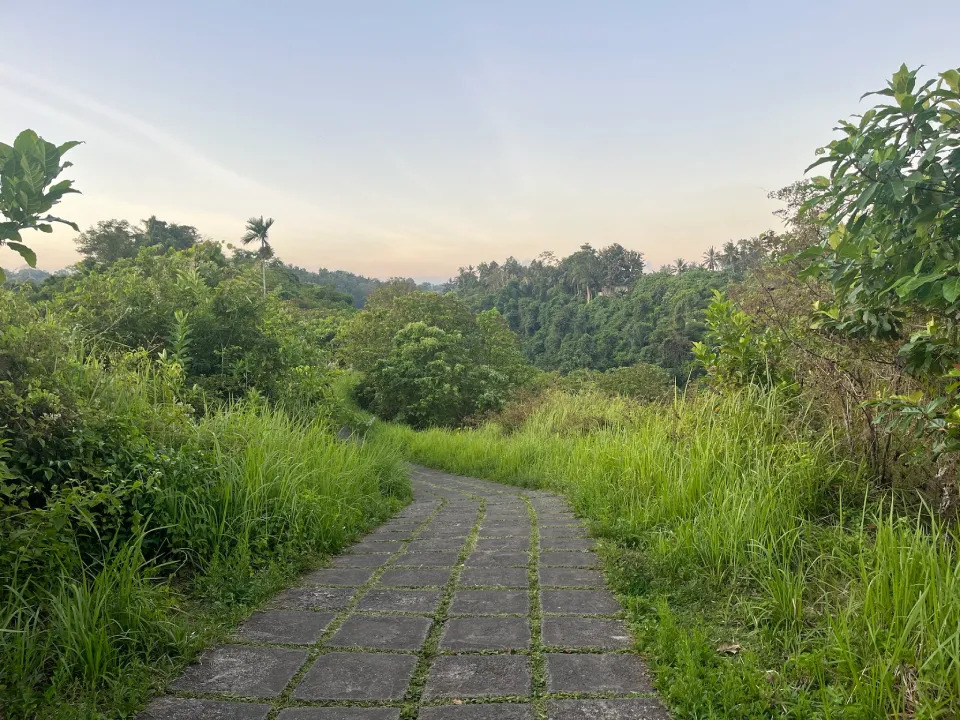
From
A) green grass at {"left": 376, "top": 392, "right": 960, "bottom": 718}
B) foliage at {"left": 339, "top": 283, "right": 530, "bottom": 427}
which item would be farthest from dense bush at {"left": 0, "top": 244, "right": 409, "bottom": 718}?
foliage at {"left": 339, "top": 283, "right": 530, "bottom": 427}

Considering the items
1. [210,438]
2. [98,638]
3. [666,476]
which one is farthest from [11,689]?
[666,476]

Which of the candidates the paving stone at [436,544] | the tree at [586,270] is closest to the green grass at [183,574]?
the paving stone at [436,544]

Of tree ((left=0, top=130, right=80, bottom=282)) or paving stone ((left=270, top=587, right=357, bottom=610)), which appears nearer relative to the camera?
tree ((left=0, top=130, right=80, bottom=282))

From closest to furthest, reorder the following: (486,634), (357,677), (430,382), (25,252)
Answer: (25,252) < (357,677) < (486,634) < (430,382)

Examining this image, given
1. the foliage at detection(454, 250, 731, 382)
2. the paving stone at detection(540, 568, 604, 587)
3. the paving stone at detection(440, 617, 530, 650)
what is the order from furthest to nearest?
the foliage at detection(454, 250, 731, 382) < the paving stone at detection(540, 568, 604, 587) < the paving stone at detection(440, 617, 530, 650)

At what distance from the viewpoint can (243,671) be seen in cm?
205

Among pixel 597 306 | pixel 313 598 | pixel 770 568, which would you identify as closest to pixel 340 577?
pixel 313 598

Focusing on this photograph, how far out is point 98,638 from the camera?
77.7 inches

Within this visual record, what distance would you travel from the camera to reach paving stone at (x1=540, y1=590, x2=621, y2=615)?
8.39 feet

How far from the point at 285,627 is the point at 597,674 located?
1238 mm

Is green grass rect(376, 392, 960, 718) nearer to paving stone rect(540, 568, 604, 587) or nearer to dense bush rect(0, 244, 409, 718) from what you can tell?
paving stone rect(540, 568, 604, 587)

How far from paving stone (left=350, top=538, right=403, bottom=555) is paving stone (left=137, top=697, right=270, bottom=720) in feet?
5.53

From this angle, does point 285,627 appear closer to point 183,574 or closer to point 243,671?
point 243,671

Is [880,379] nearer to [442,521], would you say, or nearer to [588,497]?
[588,497]
